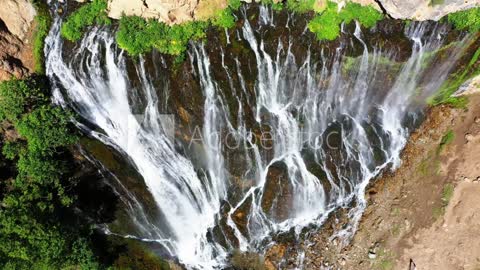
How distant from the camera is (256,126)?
55.4 feet

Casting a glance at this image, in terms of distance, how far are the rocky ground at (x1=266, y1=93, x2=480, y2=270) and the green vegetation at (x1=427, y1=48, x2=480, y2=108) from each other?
1.06 ft

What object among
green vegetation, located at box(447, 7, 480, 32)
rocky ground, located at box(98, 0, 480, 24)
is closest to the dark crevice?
rocky ground, located at box(98, 0, 480, 24)

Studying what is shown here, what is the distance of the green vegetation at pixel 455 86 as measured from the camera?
17312mm

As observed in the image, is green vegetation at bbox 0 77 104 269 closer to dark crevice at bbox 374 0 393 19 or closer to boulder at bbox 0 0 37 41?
boulder at bbox 0 0 37 41

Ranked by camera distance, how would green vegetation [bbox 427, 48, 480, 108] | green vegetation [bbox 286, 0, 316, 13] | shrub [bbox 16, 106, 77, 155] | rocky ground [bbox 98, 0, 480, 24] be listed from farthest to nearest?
green vegetation [bbox 427, 48, 480, 108], green vegetation [bbox 286, 0, 316, 13], rocky ground [bbox 98, 0, 480, 24], shrub [bbox 16, 106, 77, 155]

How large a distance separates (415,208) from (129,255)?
1170 cm

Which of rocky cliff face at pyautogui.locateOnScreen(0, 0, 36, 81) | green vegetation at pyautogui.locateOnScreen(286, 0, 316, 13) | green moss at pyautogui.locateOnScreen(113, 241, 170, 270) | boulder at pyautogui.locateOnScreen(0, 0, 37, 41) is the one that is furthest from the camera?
green moss at pyautogui.locateOnScreen(113, 241, 170, 270)

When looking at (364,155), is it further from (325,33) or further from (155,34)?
(155,34)

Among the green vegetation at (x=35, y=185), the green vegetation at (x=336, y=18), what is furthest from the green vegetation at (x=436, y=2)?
the green vegetation at (x=35, y=185)

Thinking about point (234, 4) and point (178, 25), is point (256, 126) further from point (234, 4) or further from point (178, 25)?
point (178, 25)

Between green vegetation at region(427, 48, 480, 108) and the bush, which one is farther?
green vegetation at region(427, 48, 480, 108)

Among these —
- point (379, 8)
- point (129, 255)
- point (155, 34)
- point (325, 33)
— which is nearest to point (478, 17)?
point (379, 8)

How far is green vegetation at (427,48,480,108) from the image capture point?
682 inches

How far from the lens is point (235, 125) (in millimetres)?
16719
